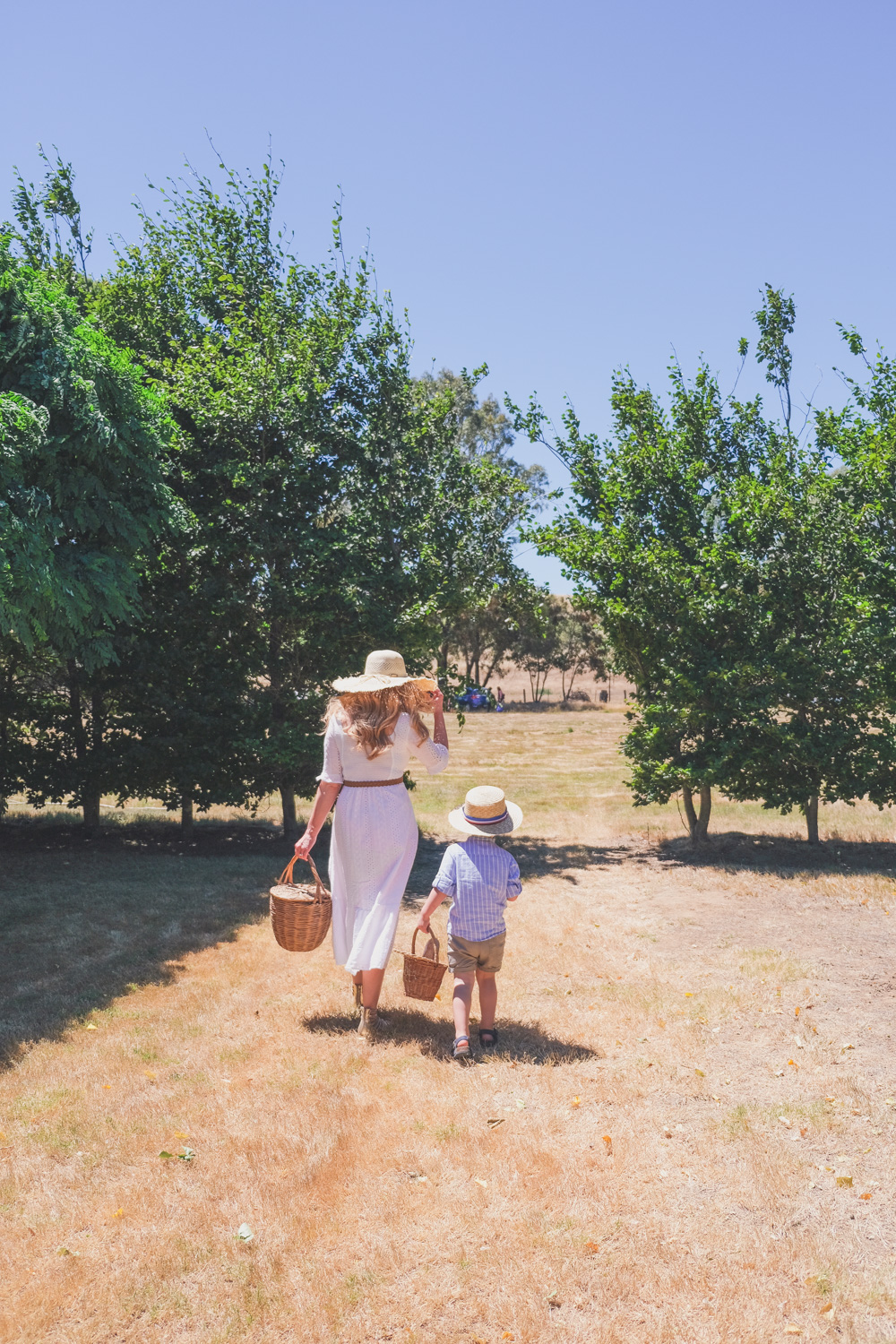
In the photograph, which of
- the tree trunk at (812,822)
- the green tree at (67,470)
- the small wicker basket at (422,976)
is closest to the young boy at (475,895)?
the small wicker basket at (422,976)

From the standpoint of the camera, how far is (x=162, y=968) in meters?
7.83

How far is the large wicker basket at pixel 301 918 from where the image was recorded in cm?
616

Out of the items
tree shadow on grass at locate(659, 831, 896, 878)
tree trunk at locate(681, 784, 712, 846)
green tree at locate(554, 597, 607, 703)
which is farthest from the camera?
green tree at locate(554, 597, 607, 703)

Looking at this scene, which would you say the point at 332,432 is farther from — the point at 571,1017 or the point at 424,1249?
the point at 424,1249

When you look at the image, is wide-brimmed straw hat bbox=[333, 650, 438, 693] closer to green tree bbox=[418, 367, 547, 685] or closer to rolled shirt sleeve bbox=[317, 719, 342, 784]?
rolled shirt sleeve bbox=[317, 719, 342, 784]

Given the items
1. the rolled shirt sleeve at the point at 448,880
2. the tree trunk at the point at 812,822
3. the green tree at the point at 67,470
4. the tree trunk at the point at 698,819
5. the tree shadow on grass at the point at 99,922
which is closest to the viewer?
the rolled shirt sleeve at the point at 448,880

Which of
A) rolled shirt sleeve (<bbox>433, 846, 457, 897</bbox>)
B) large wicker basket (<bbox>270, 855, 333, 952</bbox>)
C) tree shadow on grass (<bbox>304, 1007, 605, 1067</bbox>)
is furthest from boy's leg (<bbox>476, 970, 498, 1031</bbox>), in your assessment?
large wicker basket (<bbox>270, 855, 333, 952</bbox>)

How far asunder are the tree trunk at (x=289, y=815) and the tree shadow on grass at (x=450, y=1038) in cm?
812

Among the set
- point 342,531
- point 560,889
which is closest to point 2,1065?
point 560,889

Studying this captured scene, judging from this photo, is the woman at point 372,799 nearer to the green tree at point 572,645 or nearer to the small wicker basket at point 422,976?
the small wicker basket at point 422,976

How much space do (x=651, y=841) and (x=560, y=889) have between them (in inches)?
176

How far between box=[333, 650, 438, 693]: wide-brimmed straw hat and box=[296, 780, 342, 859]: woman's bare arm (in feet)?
2.07

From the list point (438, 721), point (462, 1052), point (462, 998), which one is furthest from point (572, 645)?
point (462, 1052)

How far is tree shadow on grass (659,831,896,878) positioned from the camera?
12.9 m
